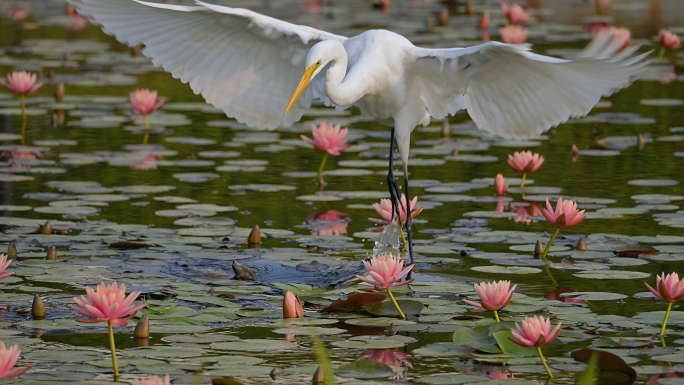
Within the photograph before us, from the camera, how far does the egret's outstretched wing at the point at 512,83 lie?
15.7 ft

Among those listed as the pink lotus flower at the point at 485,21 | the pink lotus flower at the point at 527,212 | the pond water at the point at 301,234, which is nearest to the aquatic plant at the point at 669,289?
the pond water at the point at 301,234

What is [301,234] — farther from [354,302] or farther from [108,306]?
[108,306]

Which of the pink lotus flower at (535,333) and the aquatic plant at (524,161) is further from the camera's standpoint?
the aquatic plant at (524,161)

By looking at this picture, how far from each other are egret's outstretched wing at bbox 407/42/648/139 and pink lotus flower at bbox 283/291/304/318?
1.51 metres

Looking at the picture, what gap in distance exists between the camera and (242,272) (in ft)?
16.7

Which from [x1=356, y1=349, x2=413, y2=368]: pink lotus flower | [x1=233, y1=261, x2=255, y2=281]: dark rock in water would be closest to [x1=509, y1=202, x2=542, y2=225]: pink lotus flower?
[x1=233, y1=261, x2=255, y2=281]: dark rock in water

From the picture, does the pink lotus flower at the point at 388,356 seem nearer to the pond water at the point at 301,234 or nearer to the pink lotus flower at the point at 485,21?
the pond water at the point at 301,234

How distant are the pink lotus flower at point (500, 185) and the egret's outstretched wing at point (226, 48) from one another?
1.31 meters

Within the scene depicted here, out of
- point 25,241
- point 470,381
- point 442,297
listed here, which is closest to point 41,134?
point 25,241

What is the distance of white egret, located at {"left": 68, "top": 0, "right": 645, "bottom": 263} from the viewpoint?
5.10m

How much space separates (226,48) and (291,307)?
2.12m

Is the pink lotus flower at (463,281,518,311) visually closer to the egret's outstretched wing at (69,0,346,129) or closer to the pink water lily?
the pink water lily

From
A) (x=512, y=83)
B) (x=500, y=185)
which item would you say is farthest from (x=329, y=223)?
(x=512, y=83)

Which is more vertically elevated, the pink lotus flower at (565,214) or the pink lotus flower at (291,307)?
the pink lotus flower at (565,214)
